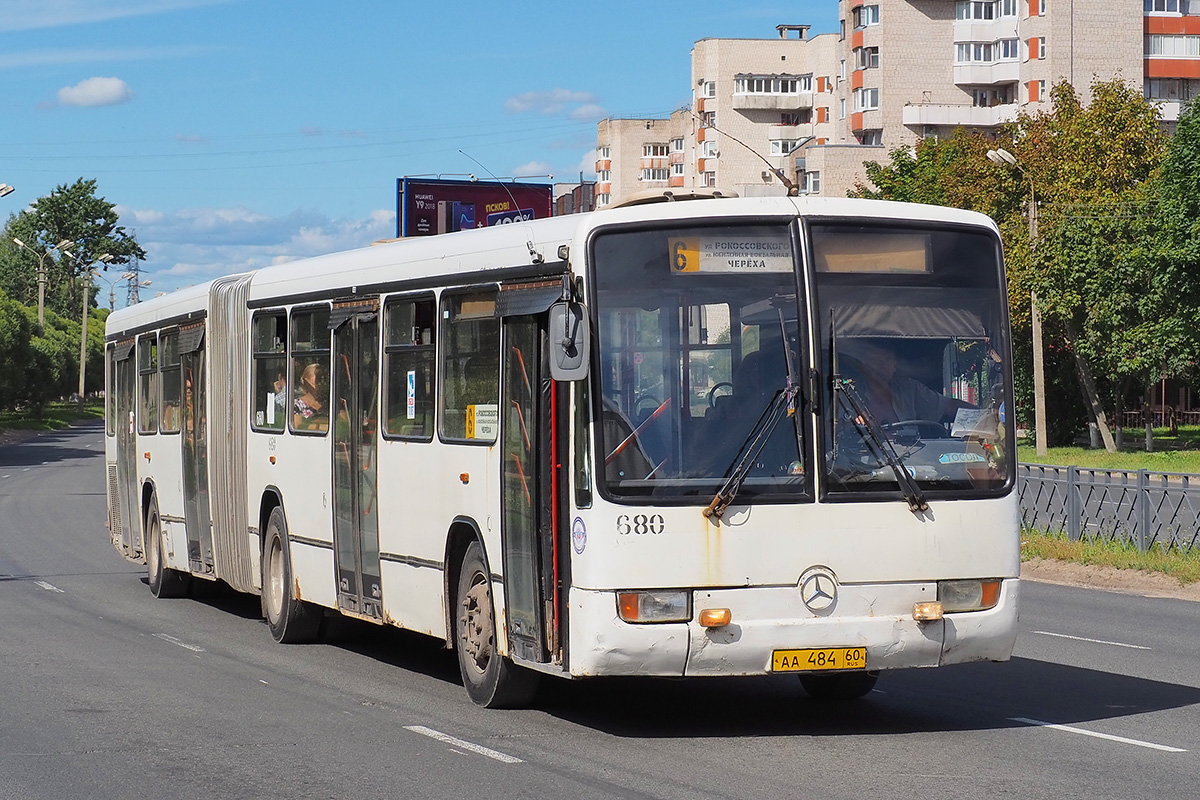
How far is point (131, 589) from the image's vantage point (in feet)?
64.9

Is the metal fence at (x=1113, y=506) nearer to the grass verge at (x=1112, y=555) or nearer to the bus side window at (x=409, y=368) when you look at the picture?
the grass verge at (x=1112, y=555)

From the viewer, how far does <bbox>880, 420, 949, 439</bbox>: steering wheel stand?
9547 mm

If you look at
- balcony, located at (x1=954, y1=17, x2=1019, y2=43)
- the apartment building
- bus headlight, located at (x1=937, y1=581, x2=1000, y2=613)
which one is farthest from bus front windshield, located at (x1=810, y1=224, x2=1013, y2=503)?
balcony, located at (x1=954, y1=17, x2=1019, y2=43)

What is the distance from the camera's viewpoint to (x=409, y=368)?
11914 millimetres

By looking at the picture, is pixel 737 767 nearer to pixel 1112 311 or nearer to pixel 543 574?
pixel 543 574

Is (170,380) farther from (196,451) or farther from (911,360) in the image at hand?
(911,360)

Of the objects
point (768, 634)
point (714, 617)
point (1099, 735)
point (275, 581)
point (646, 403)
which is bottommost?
point (1099, 735)

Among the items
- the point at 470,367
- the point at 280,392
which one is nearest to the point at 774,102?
the point at 280,392

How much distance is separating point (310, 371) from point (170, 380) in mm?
4898

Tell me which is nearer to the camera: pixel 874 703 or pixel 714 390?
pixel 714 390

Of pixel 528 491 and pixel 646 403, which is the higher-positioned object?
pixel 646 403

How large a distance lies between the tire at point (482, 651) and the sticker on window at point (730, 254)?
232cm

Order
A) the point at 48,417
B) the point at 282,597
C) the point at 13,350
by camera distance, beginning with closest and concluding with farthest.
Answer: the point at 282,597
the point at 13,350
the point at 48,417

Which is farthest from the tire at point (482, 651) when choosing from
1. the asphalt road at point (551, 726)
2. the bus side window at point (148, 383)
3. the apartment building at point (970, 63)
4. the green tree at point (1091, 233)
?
the apartment building at point (970, 63)
